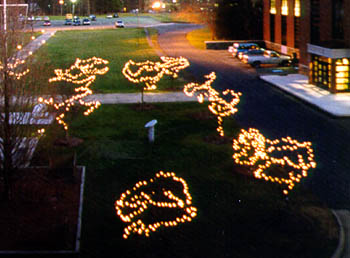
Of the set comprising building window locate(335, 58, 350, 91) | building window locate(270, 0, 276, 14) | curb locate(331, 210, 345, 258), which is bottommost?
curb locate(331, 210, 345, 258)

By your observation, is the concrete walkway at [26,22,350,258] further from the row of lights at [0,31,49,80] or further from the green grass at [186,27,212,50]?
the green grass at [186,27,212,50]

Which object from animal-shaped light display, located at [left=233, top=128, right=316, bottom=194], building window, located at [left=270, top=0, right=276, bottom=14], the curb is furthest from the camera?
building window, located at [left=270, top=0, right=276, bottom=14]

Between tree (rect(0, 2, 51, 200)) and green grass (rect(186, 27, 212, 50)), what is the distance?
44965mm

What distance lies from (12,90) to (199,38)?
56780mm

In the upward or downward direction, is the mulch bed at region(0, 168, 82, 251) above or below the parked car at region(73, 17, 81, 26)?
below

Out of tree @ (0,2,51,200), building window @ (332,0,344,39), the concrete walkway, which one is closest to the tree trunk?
tree @ (0,2,51,200)

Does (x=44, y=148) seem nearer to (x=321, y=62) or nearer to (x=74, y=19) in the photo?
(x=321, y=62)

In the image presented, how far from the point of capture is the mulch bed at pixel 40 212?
382 inches

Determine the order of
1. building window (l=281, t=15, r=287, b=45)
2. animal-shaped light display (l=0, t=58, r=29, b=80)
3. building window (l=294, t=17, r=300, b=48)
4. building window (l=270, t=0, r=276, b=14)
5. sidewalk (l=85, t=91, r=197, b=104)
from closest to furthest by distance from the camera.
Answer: animal-shaped light display (l=0, t=58, r=29, b=80) < sidewalk (l=85, t=91, r=197, b=104) < building window (l=294, t=17, r=300, b=48) < building window (l=281, t=15, r=287, b=45) < building window (l=270, t=0, r=276, b=14)

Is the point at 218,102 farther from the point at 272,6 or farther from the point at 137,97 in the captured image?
the point at 272,6

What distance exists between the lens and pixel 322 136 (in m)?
18.5

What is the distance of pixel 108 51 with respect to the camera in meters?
51.6

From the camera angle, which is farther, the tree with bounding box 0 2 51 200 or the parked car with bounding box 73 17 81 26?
the parked car with bounding box 73 17 81 26

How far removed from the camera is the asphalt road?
13492 mm
